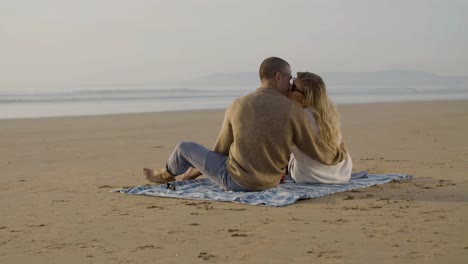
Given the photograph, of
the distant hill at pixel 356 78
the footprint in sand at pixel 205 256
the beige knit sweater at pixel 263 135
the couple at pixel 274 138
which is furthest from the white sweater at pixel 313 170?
the distant hill at pixel 356 78

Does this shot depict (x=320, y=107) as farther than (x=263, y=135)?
Yes

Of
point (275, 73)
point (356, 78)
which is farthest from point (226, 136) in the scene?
point (356, 78)

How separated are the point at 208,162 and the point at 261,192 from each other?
24.3 inches

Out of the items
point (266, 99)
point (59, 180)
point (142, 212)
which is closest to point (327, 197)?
point (266, 99)

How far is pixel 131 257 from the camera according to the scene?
472 centimetres

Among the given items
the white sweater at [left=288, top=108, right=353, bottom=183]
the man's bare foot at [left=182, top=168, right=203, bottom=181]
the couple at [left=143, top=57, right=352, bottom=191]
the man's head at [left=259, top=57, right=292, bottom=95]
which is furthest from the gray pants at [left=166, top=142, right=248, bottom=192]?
the man's head at [left=259, top=57, right=292, bottom=95]

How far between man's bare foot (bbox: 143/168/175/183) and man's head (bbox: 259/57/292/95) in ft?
4.97

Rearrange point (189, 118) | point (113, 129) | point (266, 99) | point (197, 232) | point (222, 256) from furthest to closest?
1. point (189, 118)
2. point (113, 129)
3. point (266, 99)
4. point (197, 232)
5. point (222, 256)

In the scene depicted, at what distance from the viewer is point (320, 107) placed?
7156 mm

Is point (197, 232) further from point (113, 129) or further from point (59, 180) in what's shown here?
point (113, 129)

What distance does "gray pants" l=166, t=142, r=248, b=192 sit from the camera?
23.1 feet

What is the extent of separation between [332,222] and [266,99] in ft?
5.08

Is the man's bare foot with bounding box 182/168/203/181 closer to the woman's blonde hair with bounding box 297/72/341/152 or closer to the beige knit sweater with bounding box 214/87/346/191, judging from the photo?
the beige knit sweater with bounding box 214/87/346/191

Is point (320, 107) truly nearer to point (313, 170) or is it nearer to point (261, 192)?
point (313, 170)
